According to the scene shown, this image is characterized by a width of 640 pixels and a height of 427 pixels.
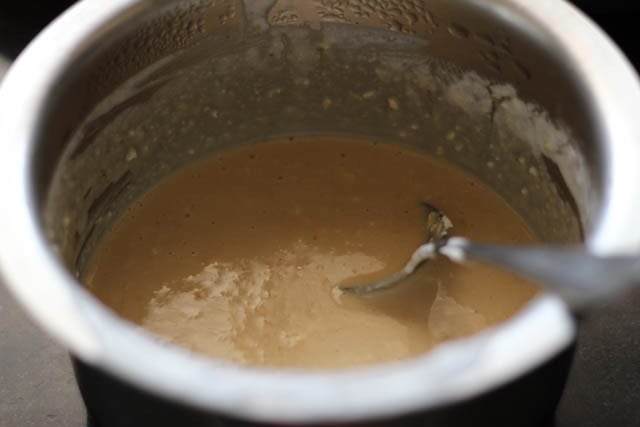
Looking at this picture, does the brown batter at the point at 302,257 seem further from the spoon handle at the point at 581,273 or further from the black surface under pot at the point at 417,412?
the spoon handle at the point at 581,273

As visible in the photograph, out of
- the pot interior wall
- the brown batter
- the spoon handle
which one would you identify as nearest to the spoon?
the spoon handle

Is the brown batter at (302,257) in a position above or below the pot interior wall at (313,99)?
below

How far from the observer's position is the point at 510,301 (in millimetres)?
939

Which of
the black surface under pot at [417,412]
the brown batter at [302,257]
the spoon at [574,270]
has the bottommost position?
the brown batter at [302,257]

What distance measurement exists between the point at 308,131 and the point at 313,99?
50 mm

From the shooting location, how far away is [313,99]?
1.08m

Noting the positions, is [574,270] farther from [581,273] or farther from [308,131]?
[308,131]

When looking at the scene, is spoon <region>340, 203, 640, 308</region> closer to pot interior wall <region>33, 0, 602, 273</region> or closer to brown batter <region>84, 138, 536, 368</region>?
pot interior wall <region>33, 0, 602, 273</region>

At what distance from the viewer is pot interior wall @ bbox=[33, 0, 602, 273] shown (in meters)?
0.81

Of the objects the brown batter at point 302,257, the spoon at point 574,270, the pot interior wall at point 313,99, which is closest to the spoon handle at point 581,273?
the spoon at point 574,270

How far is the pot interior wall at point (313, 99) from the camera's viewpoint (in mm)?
815

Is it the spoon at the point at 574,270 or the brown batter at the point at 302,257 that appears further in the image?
the brown batter at the point at 302,257

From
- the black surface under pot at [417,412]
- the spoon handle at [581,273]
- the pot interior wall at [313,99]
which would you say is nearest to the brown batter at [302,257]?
the pot interior wall at [313,99]

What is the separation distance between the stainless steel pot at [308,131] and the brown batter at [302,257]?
0.03 m
